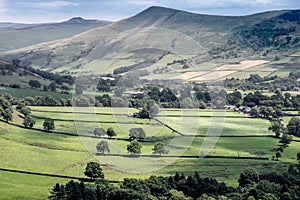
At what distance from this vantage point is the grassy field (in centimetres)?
6494

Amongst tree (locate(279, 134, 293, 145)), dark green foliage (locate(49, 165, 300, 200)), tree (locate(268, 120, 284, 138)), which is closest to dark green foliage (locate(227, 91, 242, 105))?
tree (locate(268, 120, 284, 138))

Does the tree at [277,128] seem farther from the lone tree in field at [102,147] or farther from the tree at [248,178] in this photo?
the lone tree in field at [102,147]

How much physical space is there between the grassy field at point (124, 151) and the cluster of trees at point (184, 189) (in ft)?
10.3

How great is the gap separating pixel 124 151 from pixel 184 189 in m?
16.4

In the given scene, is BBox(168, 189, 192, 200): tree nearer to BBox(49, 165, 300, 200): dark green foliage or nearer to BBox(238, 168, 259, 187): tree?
BBox(49, 165, 300, 200): dark green foliage

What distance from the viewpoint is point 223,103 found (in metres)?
114

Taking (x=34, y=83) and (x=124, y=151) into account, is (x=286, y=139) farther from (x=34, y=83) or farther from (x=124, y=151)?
(x=34, y=83)

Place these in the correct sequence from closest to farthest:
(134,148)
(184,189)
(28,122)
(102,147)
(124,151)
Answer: (184,189)
(102,147)
(134,148)
(124,151)
(28,122)

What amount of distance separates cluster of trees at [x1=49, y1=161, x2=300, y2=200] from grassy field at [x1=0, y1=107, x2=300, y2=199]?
10.3ft

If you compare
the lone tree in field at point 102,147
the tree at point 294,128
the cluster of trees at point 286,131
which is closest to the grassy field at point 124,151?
the lone tree in field at point 102,147

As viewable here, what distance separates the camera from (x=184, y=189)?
57875mm

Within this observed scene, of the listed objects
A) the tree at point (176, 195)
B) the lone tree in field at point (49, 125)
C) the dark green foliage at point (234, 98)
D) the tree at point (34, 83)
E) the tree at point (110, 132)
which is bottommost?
the tree at point (34, 83)

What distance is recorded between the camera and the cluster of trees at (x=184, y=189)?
54.4 meters

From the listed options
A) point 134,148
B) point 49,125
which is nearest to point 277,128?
point 134,148
